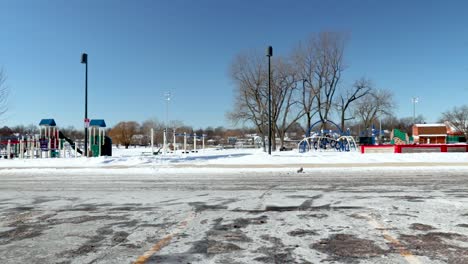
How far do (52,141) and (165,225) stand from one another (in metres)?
30.6

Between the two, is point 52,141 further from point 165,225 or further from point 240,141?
point 240,141

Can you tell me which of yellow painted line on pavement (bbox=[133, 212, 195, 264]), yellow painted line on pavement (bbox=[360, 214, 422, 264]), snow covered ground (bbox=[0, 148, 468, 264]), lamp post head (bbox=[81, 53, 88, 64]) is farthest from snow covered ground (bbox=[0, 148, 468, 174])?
yellow painted line on pavement (bbox=[360, 214, 422, 264])

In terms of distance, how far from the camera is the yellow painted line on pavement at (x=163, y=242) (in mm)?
5109

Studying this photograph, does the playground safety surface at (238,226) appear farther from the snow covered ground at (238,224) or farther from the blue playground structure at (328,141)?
the blue playground structure at (328,141)

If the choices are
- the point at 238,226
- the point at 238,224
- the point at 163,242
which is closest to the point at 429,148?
the point at 238,224

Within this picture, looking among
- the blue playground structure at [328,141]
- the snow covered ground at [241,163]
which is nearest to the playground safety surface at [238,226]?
the snow covered ground at [241,163]

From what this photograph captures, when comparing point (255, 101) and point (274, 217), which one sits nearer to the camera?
point (274, 217)

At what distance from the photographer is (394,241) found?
5805 mm

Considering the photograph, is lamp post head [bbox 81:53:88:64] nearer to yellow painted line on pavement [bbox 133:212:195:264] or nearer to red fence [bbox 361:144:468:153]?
red fence [bbox 361:144:468:153]

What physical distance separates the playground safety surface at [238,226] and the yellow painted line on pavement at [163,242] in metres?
0.02

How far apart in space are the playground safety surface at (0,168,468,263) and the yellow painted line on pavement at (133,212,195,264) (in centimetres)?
2

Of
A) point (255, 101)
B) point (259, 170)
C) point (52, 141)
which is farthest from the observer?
point (255, 101)

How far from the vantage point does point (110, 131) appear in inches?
4309

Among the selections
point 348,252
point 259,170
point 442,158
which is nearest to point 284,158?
point 259,170
